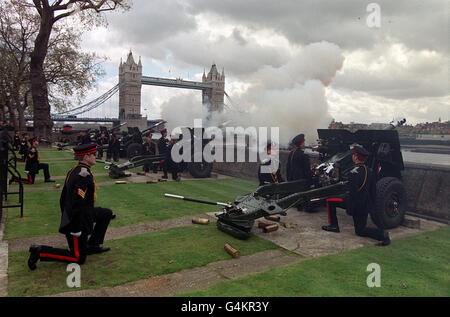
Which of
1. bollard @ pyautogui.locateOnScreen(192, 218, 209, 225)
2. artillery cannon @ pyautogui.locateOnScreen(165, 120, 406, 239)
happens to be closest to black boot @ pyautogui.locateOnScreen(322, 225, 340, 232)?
artillery cannon @ pyautogui.locateOnScreen(165, 120, 406, 239)

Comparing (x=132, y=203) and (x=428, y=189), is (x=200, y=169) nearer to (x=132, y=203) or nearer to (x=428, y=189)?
(x=132, y=203)

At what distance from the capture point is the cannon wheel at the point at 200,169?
41.1 feet

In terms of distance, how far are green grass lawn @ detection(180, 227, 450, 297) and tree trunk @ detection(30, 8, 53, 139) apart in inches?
967

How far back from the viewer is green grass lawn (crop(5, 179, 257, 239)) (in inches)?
245

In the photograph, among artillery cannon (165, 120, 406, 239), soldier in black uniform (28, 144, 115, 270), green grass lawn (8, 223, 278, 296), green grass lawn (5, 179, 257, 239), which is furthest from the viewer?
green grass lawn (5, 179, 257, 239)

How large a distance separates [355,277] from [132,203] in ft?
18.2

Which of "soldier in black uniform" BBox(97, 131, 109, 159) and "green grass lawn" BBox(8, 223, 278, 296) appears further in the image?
"soldier in black uniform" BBox(97, 131, 109, 159)

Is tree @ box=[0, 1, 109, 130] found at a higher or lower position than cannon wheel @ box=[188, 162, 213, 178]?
higher

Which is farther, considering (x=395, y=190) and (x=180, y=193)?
(x=180, y=193)

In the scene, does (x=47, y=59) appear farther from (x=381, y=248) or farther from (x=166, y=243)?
(x=381, y=248)

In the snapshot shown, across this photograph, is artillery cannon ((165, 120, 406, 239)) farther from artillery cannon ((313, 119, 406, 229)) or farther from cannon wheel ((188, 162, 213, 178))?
cannon wheel ((188, 162, 213, 178))

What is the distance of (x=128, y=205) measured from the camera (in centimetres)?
792
